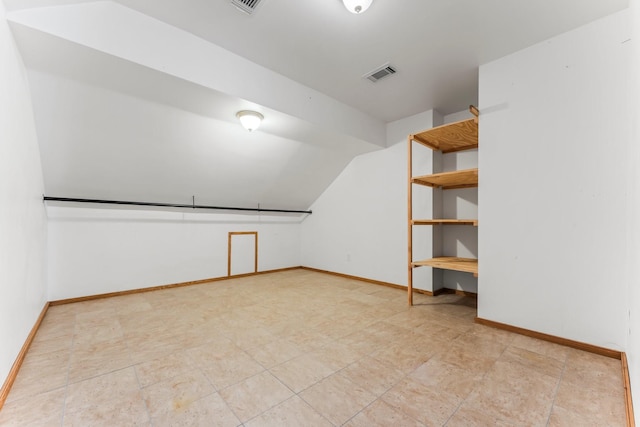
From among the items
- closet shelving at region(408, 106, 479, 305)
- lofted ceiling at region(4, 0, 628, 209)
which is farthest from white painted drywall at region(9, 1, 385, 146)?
closet shelving at region(408, 106, 479, 305)

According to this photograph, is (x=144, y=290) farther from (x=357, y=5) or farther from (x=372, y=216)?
(x=357, y=5)

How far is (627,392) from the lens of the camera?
1483 mm

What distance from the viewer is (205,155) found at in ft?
11.1

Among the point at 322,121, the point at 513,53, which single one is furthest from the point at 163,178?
the point at 513,53

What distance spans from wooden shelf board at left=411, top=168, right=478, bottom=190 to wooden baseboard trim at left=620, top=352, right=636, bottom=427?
1.70 metres

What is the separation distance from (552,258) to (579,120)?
112cm

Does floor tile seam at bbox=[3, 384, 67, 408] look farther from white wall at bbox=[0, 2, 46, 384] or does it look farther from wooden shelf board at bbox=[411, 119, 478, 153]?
wooden shelf board at bbox=[411, 119, 478, 153]

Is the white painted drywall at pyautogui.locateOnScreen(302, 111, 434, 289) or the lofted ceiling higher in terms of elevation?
the lofted ceiling

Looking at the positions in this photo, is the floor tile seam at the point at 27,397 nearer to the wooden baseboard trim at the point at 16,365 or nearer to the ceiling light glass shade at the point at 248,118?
the wooden baseboard trim at the point at 16,365

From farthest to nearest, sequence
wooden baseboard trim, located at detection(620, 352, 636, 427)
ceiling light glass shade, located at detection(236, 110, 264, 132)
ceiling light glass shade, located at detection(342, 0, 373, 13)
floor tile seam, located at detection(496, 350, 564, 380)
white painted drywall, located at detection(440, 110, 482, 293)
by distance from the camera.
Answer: white painted drywall, located at detection(440, 110, 482, 293) → ceiling light glass shade, located at detection(236, 110, 264, 132) → ceiling light glass shade, located at detection(342, 0, 373, 13) → floor tile seam, located at detection(496, 350, 564, 380) → wooden baseboard trim, located at detection(620, 352, 636, 427)

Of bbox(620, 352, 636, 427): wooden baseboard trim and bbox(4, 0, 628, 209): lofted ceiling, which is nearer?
bbox(620, 352, 636, 427): wooden baseboard trim

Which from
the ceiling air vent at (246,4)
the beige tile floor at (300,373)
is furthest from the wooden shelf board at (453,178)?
the ceiling air vent at (246,4)

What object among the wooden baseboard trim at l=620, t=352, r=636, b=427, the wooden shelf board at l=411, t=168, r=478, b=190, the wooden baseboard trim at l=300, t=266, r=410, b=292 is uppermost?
the wooden shelf board at l=411, t=168, r=478, b=190

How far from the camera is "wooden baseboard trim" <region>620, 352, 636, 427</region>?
127 centimetres
